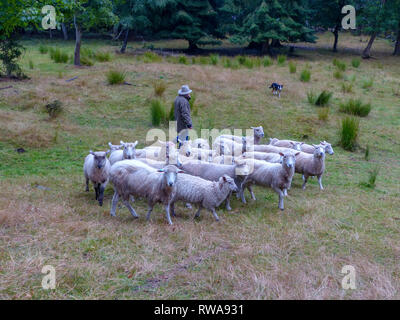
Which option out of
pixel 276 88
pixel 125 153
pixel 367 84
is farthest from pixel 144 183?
pixel 367 84

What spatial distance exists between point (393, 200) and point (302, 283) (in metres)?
3.63

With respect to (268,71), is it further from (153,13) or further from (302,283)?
(302,283)

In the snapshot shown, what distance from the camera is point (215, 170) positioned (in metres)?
6.46

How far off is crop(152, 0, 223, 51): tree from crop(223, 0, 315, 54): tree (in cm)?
176

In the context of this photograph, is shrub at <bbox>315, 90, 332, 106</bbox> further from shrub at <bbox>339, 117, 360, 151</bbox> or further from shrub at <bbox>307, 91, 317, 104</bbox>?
shrub at <bbox>339, 117, 360, 151</bbox>

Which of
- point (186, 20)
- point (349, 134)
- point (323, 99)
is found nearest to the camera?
point (349, 134)

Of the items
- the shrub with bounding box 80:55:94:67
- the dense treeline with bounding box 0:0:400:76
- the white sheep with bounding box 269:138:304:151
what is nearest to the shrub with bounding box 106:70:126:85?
the shrub with bounding box 80:55:94:67

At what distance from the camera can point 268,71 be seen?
17.6m

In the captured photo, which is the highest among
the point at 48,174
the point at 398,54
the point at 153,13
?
the point at 153,13

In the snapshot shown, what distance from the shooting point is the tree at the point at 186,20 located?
25203mm

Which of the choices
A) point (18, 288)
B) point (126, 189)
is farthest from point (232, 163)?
point (18, 288)

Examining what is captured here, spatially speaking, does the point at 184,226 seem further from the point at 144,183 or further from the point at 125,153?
the point at 125,153

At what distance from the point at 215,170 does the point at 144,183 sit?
1.50m

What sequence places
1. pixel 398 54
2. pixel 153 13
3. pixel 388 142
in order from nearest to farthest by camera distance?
pixel 388 142 → pixel 153 13 → pixel 398 54
